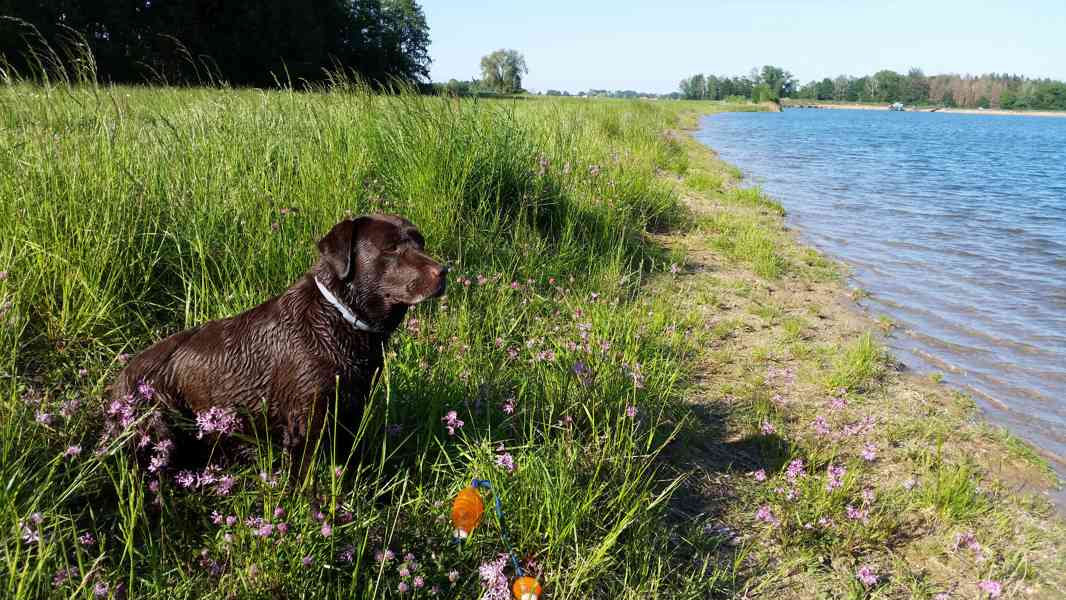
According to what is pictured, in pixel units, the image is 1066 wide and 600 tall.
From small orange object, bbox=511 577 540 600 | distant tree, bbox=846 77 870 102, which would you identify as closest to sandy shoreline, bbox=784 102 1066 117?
distant tree, bbox=846 77 870 102

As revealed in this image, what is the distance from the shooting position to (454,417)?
2502 mm

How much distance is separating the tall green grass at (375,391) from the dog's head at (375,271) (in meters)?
0.51

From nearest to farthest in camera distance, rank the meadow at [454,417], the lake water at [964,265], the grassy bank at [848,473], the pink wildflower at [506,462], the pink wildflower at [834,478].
Result: the meadow at [454,417] → the pink wildflower at [506,462] → the grassy bank at [848,473] → the pink wildflower at [834,478] → the lake water at [964,265]

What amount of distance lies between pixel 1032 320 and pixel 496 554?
23.5 feet

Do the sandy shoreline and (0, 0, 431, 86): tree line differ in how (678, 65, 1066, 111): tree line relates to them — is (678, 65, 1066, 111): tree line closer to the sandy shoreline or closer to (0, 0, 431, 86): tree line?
the sandy shoreline

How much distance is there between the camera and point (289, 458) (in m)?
2.33

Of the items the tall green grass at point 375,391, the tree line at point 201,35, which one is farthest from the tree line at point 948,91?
the tall green grass at point 375,391

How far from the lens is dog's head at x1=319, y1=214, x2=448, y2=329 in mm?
2439

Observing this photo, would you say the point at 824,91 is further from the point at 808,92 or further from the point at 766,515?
the point at 766,515

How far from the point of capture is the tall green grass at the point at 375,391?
2.00 meters

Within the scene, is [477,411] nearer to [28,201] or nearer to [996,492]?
[28,201]

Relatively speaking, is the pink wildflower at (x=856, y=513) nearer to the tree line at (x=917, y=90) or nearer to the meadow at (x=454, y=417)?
the meadow at (x=454, y=417)

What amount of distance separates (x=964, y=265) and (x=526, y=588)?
930cm

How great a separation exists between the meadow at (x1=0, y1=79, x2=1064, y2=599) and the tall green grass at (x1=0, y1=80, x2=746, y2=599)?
18 mm
